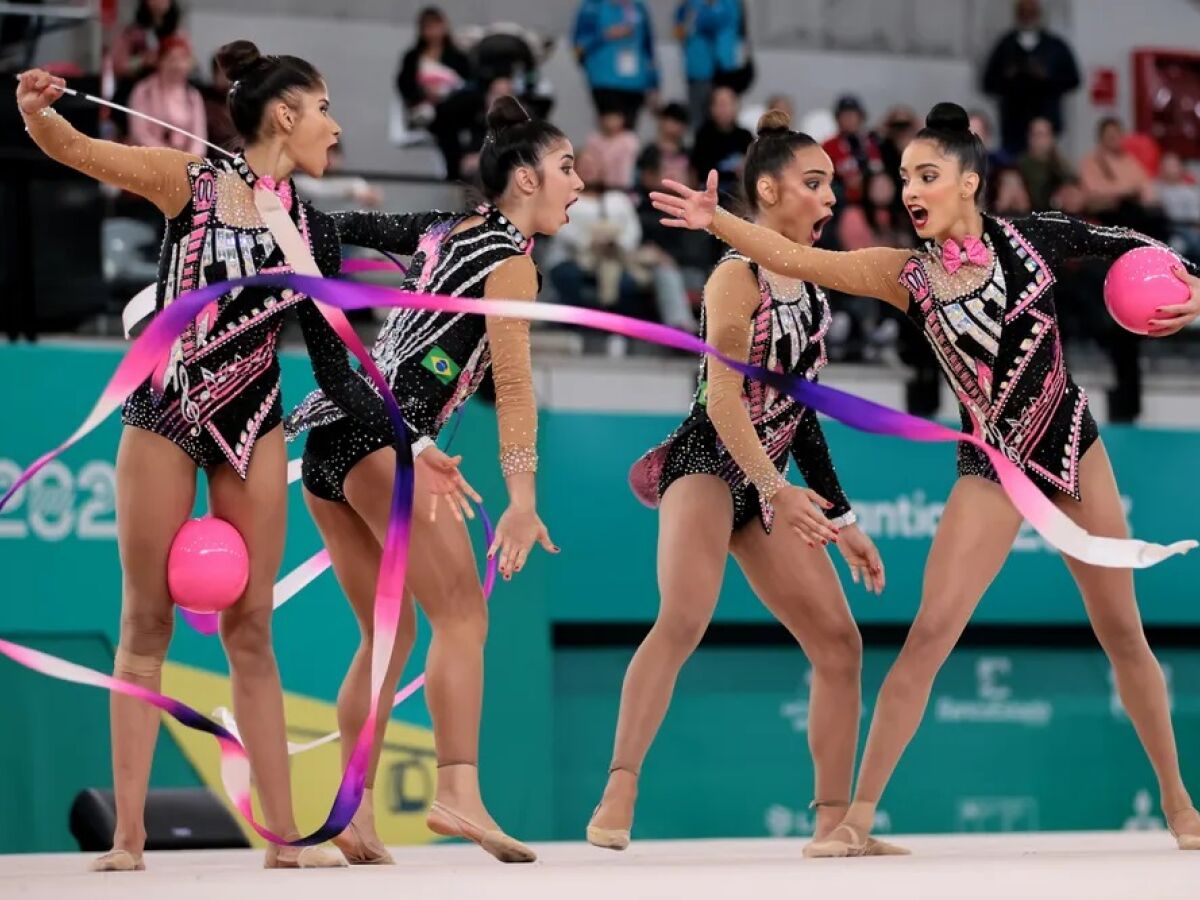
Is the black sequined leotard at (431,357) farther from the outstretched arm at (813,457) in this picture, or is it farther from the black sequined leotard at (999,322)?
the outstretched arm at (813,457)

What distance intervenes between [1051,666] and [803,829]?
4.79 feet

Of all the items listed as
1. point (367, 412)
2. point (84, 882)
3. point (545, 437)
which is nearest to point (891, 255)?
point (367, 412)

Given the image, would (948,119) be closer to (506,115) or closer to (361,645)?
(506,115)

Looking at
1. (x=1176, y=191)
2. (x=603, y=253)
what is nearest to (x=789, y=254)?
(x=603, y=253)

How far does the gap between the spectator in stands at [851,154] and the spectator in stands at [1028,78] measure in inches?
85.9

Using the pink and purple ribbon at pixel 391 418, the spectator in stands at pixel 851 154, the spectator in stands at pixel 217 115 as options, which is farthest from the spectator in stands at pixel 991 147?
the pink and purple ribbon at pixel 391 418

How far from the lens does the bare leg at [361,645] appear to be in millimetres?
4500

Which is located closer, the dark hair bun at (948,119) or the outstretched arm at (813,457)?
the dark hair bun at (948,119)

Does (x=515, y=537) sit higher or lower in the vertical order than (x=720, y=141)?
lower

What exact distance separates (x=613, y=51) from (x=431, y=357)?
569 centimetres

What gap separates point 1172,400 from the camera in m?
9.38

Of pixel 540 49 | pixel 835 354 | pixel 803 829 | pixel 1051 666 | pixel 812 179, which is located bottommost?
pixel 803 829

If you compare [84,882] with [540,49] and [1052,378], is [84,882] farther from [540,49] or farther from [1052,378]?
[540,49]

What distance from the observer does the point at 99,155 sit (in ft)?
13.2
